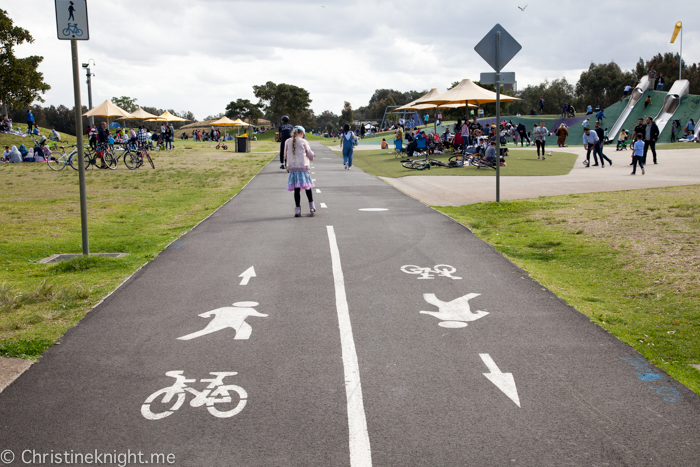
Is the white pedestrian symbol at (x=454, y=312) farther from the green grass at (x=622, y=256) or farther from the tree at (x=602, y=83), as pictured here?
the tree at (x=602, y=83)

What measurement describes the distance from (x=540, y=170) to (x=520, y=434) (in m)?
21.3

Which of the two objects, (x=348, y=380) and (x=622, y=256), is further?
(x=622, y=256)

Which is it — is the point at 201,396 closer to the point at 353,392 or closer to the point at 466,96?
the point at 353,392

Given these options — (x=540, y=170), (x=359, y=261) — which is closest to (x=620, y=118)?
(x=540, y=170)

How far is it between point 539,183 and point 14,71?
1483 inches

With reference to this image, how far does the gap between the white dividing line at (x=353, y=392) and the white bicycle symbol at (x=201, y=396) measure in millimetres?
721

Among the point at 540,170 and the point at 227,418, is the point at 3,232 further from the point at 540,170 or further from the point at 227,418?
the point at 540,170

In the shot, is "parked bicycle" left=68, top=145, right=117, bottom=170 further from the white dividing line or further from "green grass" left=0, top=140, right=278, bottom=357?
the white dividing line

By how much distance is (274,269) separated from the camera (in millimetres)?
7828

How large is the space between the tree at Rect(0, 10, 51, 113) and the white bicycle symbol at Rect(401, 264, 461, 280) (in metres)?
41.6

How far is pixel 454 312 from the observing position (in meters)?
5.98

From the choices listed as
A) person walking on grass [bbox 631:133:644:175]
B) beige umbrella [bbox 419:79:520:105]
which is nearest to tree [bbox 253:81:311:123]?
→ beige umbrella [bbox 419:79:520:105]

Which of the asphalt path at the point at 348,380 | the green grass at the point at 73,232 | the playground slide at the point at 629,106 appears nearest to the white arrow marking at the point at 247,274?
the asphalt path at the point at 348,380

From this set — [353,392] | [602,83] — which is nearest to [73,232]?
[353,392]
